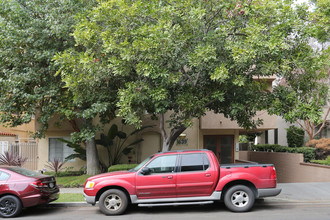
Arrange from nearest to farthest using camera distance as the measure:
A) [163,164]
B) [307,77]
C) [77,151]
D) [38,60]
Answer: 1. [163,164]
2. [307,77]
3. [38,60]
4. [77,151]

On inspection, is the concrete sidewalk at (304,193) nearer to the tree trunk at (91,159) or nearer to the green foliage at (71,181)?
the green foliage at (71,181)

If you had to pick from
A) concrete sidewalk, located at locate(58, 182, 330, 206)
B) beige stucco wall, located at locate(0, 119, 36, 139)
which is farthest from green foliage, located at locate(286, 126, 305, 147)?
beige stucco wall, located at locate(0, 119, 36, 139)

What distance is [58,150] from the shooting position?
19.8 meters

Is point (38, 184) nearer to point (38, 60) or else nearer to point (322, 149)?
point (38, 60)

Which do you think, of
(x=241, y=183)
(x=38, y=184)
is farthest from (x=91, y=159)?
(x=241, y=183)

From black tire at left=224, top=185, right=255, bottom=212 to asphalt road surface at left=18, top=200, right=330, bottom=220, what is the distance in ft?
0.60

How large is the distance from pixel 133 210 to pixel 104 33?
5792mm

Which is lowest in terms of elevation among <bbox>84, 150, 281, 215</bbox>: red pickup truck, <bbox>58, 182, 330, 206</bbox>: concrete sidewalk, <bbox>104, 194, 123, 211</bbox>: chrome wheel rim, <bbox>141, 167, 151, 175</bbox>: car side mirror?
<bbox>58, 182, 330, 206</bbox>: concrete sidewalk

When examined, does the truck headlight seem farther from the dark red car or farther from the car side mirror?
the car side mirror

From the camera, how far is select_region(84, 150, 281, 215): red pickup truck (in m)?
9.55

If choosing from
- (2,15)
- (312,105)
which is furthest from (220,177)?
(2,15)

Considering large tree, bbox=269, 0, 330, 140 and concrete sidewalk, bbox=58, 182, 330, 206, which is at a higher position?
large tree, bbox=269, 0, 330, 140

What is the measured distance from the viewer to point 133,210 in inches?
408

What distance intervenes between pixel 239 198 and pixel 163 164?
7.44 ft
